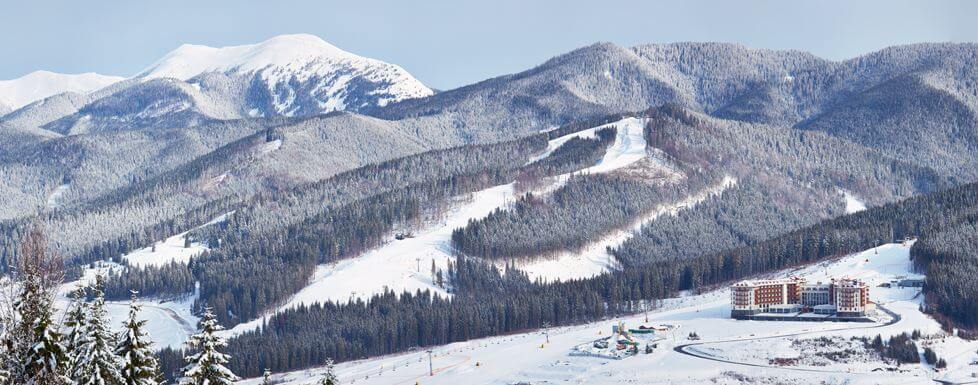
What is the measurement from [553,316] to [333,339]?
33612 mm

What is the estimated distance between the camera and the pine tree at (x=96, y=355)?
50406mm

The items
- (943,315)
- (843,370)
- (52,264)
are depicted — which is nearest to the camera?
(52,264)

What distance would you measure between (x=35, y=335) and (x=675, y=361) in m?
104

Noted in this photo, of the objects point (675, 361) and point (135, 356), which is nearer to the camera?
point (135, 356)

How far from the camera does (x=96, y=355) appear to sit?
1989 inches

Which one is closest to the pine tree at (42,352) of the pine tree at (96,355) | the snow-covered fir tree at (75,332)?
the snow-covered fir tree at (75,332)

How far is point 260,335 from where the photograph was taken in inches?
7402

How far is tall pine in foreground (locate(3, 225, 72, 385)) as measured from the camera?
1930 inches

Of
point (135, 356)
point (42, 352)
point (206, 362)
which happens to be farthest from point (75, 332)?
point (206, 362)

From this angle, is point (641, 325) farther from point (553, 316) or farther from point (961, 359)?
point (961, 359)

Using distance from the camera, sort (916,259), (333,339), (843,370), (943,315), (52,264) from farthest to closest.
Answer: (916,259)
(333,339)
(943,315)
(843,370)
(52,264)

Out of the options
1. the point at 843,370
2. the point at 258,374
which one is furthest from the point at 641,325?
the point at 258,374

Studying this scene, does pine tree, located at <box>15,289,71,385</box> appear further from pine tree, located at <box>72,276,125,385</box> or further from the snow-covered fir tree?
pine tree, located at <box>72,276,125,385</box>

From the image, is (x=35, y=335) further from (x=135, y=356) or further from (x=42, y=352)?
(x=135, y=356)
